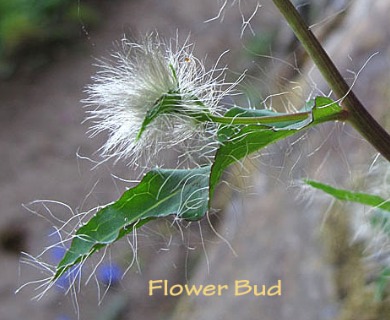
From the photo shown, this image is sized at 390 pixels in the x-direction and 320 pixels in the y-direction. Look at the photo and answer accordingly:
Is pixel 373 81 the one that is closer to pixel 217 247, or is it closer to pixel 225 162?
pixel 217 247

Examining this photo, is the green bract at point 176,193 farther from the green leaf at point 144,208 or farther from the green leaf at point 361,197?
the green leaf at point 361,197

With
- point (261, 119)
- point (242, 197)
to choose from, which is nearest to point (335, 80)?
point (261, 119)

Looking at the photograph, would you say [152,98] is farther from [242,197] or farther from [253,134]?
[242,197]

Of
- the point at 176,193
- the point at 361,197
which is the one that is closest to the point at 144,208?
the point at 176,193

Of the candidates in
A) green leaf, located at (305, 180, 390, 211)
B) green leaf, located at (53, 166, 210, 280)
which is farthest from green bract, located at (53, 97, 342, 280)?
green leaf, located at (305, 180, 390, 211)

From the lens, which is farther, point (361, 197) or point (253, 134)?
point (361, 197)

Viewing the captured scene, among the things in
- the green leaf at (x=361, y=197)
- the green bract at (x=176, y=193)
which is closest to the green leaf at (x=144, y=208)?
the green bract at (x=176, y=193)
